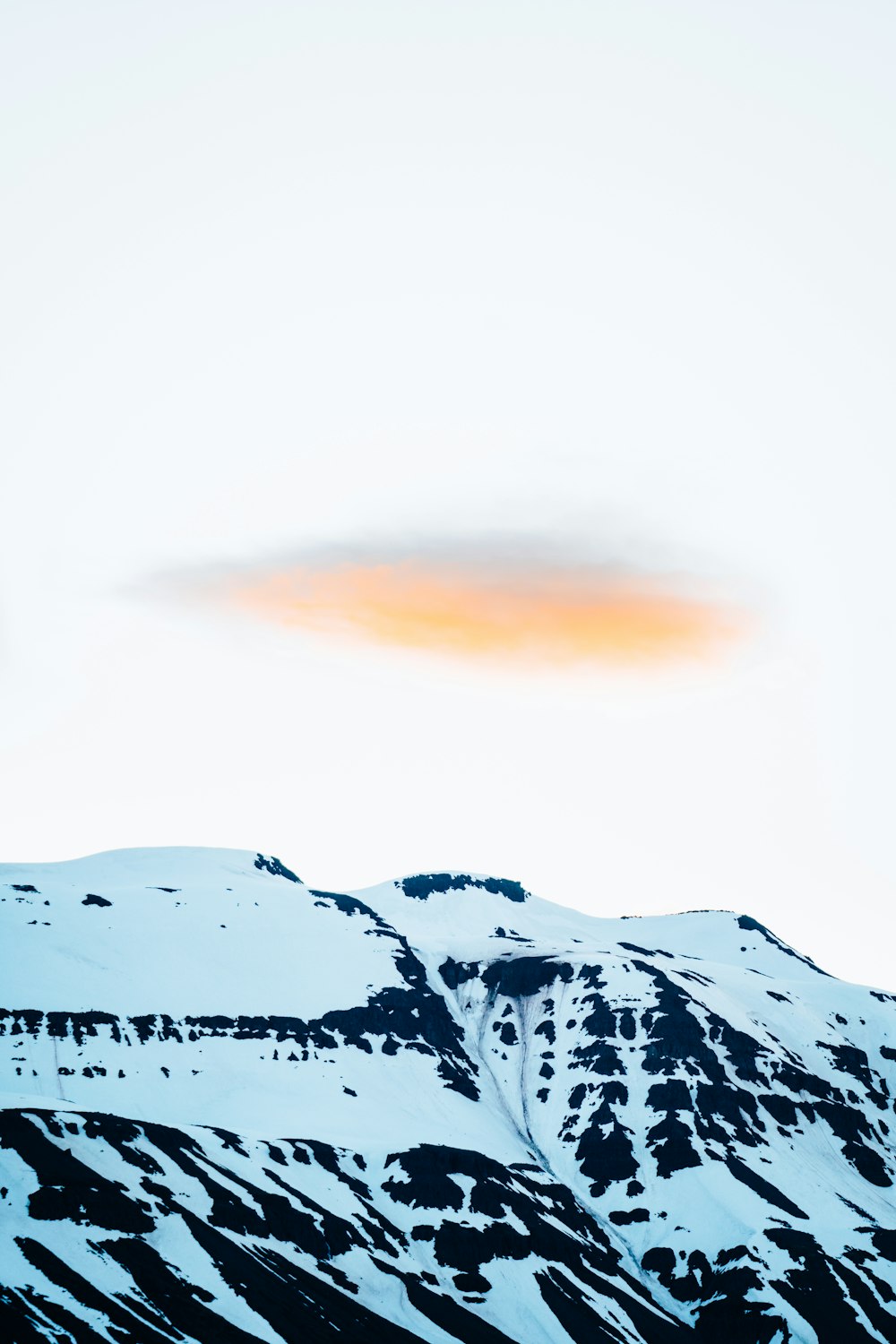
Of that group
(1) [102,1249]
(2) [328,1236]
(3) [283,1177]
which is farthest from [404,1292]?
(1) [102,1249]

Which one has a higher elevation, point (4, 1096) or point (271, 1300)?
point (4, 1096)

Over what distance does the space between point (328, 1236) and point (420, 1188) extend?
25203 millimetres

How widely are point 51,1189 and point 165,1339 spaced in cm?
2378

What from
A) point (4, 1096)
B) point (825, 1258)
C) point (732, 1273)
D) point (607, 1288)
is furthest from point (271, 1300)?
point (825, 1258)

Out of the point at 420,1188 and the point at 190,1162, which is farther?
the point at 420,1188

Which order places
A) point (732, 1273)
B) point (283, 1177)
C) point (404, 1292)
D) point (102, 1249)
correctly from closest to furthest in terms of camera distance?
point (102, 1249) → point (404, 1292) → point (283, 1177) → point (732, 1273)

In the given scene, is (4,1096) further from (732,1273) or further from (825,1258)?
(825,1258)

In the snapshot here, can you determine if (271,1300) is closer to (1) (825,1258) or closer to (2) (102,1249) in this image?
(2) (102,1249)

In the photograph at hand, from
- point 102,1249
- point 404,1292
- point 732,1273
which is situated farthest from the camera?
point 732,1273

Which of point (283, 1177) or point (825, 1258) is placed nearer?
point (283, 1177)

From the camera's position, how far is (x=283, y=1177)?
597 ft

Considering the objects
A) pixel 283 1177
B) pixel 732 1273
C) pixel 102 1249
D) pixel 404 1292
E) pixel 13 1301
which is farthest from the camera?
pixel 732 1273

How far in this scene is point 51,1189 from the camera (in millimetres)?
146375

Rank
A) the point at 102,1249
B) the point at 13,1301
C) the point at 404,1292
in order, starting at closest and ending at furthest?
the point at 13,1301 < the point at 102,1249 < the point at 404,1292
